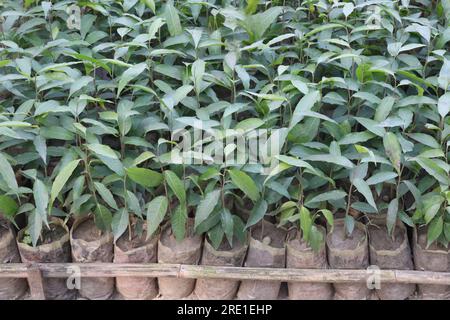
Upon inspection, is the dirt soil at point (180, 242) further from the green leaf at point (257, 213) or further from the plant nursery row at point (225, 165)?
the green leaf at point (257, 213)

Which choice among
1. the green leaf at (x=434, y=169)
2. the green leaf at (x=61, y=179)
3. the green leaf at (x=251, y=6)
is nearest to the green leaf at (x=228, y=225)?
the green leaf at (x=61, y=179)

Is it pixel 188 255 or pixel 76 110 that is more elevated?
pixel 76 110

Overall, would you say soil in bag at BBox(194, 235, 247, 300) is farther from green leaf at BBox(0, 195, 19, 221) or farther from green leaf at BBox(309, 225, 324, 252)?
green leaf at BBox(0, 195, 19, 221)

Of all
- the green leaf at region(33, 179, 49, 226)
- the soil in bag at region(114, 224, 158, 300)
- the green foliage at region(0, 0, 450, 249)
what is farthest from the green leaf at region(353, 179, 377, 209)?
the green leaf at region(33, 179, 49, 226)

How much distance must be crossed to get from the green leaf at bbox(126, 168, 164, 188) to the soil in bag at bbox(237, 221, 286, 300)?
1.07ft

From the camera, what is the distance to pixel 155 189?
5.67 ft

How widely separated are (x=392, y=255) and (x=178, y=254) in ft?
2.00

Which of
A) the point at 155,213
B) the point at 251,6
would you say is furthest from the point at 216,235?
the point at 251,6

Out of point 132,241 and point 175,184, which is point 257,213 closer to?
point 175,184

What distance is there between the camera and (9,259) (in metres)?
1.69

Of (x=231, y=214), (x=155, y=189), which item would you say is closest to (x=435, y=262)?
(x=231, y=214)

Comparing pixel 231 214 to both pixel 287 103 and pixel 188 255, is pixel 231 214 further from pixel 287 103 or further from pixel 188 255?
pixel 287 103

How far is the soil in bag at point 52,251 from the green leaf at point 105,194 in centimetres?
20

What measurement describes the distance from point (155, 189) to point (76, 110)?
324 millimetres
